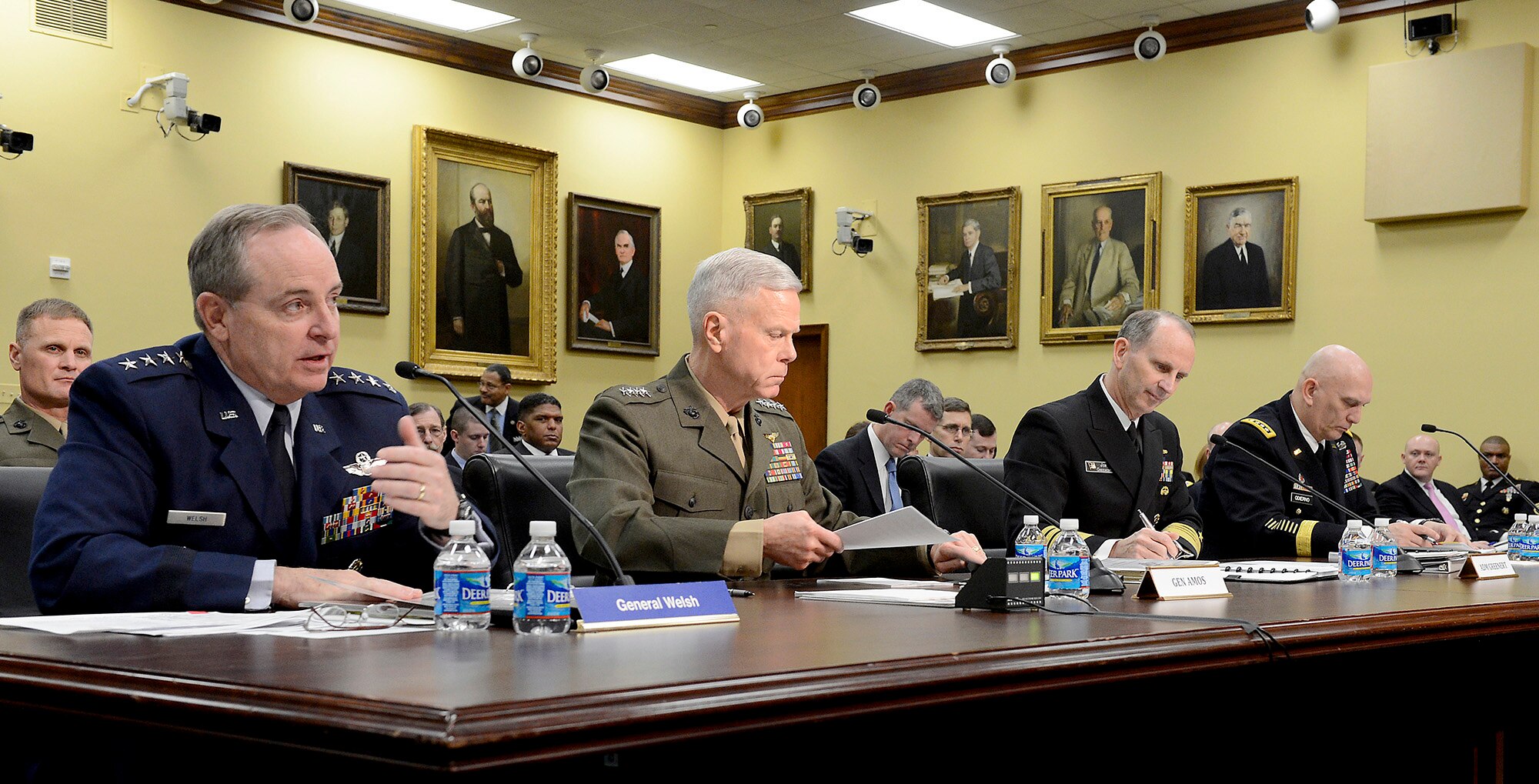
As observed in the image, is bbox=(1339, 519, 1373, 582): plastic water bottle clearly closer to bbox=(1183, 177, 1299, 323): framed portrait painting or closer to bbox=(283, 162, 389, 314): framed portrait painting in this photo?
bbox=(1183, 177, 1299, 323): framed portrait painting

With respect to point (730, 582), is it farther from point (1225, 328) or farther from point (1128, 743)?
point (1225, 328)

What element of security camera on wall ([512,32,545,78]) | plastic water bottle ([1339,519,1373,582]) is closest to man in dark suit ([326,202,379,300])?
security camera on wall ([512,32,545,78])

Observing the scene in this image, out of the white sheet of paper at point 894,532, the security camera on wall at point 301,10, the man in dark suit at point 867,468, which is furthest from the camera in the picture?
the security camera on wall at point 301,10

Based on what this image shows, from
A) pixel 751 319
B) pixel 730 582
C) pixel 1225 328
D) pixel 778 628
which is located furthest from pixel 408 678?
pixel 1225 328

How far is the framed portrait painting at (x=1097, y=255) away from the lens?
401 inches

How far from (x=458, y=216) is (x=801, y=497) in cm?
767

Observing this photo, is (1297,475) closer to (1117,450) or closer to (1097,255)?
(1117,450)

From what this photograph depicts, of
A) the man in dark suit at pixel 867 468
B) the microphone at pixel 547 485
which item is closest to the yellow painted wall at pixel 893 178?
the man in dark suit at pixel 867 468

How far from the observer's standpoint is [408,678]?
138 centimetres

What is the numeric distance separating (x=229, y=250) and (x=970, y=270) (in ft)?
29.4

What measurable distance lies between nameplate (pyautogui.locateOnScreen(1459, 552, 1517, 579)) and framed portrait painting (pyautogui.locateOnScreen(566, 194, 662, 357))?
328 inches

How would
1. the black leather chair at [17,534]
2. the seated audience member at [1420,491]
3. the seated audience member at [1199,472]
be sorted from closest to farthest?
the black leather chair at [17,534] < the seated audience member at [1199,472] < the seated audience member at [1420,491]

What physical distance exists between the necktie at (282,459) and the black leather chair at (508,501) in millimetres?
579

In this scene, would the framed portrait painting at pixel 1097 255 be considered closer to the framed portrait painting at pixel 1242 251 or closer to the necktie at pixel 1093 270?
the necktie at pixel 1093 270
